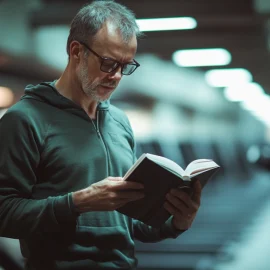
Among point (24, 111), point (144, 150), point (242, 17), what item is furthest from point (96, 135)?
point (144, 150)

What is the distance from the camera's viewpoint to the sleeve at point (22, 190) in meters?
1.78

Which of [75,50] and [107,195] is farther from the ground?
[75,50]

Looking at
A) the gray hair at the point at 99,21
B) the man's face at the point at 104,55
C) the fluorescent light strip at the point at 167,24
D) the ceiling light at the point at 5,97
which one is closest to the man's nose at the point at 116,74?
the man's face at the point at 104,55

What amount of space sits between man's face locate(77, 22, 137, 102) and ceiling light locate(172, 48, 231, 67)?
838cm

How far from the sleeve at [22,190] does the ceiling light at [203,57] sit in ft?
28.1

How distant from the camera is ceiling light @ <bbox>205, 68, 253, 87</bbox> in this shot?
13301mm

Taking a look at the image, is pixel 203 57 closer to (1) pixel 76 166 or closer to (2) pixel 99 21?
(2) pixel 99 21

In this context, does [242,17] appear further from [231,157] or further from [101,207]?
[231,157]

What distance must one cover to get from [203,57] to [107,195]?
949 centimetres

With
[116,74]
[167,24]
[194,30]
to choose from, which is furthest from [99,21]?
[194,30]

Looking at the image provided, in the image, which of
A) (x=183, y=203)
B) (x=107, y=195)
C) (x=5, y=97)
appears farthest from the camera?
(x=5, y=97)

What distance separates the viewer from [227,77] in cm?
1434

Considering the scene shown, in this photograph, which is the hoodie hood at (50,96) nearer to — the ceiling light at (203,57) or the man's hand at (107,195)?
the man's hand at (107,195)

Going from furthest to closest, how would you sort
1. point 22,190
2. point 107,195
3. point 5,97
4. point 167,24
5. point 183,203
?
point 5,97, point 167,24, point 183,203, point 22,190, point 107,195
